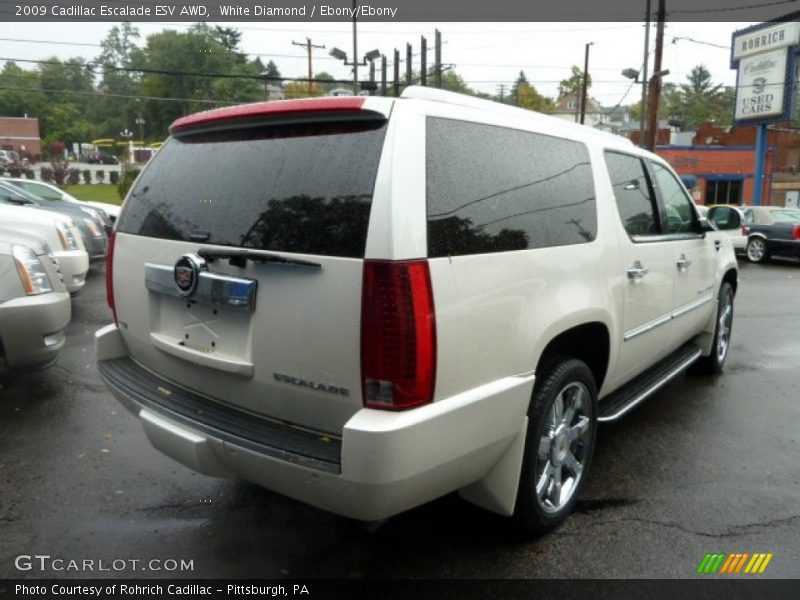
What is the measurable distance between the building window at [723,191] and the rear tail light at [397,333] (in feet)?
136

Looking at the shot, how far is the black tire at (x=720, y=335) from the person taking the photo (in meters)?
5.36

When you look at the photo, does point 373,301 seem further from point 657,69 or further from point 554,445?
point 657,69

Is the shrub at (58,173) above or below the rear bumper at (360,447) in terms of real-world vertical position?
above

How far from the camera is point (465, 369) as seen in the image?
2225mm

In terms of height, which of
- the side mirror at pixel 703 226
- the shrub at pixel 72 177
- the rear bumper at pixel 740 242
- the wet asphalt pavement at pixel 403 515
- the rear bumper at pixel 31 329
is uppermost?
the shrub at pixel 72 177

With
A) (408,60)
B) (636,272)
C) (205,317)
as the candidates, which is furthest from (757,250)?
(408,60)

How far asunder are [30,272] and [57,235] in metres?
3.25

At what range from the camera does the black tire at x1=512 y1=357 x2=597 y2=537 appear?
8.79ft

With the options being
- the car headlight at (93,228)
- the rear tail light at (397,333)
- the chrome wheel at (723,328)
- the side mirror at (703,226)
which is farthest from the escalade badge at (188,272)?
the car headlight at (93,228)

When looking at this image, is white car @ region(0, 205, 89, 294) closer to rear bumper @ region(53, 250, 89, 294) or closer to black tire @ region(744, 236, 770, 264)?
rear bumper @ region(53, 250, 89, 294)

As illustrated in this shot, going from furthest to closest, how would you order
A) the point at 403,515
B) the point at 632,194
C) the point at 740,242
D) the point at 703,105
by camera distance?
the point at 703,105 → the point at 740,242 → the point at 632,194 → the point at 403,515

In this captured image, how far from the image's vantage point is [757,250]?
15.4 m

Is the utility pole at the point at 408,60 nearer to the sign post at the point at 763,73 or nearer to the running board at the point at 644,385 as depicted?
the sign post at the point at 763,73

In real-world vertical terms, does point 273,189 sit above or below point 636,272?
above
